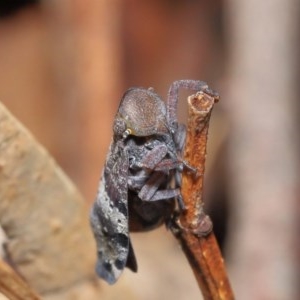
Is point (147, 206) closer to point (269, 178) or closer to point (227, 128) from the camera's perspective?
point (269, 178)

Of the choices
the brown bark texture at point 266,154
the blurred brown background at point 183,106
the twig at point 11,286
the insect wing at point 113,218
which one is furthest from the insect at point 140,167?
the brown bark texture at point 266,154

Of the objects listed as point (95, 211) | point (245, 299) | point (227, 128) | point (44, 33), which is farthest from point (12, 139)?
point (44, 33)

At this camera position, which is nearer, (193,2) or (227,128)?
(227,128)

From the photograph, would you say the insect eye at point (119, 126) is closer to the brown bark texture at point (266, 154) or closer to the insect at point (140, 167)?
the insect at point (140, 167)

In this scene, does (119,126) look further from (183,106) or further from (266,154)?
(183,106)

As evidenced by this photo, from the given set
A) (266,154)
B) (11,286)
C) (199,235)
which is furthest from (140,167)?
(266,154)

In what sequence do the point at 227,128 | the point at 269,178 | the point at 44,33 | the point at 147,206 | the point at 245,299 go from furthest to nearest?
the point at 44,33
the point at 227,128
the point at 269,178
the point at 245,299
the point at 147,206
